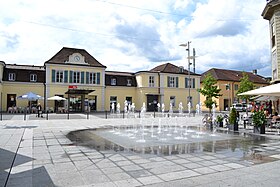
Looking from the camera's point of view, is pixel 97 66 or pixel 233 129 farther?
pixel 97 66

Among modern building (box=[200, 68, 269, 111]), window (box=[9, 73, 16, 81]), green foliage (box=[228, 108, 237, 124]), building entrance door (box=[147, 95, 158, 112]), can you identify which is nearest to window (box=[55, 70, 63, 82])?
window (box=[9, 73, 16, 81])

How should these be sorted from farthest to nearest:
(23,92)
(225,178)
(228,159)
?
(23,92) < (228,159) < (225,178)

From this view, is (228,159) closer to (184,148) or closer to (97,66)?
(184,148)

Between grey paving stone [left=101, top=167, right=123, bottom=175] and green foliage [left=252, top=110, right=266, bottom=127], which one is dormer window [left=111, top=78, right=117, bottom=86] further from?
grey paving stone [left=101, top=167, right=123, bottom=175]

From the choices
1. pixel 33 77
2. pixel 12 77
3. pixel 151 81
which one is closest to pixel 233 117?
pixel 151 81

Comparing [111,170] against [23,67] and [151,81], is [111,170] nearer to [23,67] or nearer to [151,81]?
[23,67]

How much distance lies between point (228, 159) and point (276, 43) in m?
16.8

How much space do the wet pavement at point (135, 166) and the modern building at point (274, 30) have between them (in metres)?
13.9

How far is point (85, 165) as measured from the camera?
604 centimetres

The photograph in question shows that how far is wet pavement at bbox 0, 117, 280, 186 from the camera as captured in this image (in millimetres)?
4797

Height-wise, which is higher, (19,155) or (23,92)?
(23,92)

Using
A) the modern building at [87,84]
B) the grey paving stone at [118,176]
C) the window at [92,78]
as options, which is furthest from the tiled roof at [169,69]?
the grey paving stone at [118,176]

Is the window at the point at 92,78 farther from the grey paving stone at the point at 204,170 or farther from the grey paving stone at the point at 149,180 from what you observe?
the grey paving stone at the point at 149,180

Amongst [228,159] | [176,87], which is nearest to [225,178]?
[228,159]
